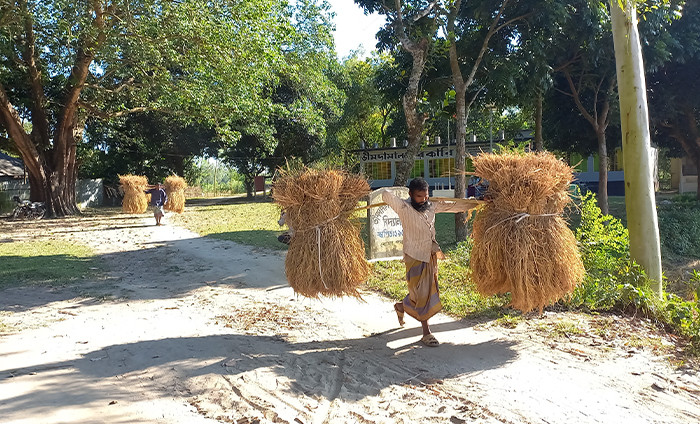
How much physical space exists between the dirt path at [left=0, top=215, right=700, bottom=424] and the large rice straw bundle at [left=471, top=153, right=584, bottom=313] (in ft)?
1.91

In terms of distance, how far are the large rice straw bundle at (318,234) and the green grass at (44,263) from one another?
4.55m

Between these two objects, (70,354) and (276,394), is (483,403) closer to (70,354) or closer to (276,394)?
(276,394)

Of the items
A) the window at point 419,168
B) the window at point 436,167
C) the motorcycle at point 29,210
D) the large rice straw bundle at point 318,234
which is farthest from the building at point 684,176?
the motorcycle at point 29,210

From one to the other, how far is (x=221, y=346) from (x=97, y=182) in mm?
29039

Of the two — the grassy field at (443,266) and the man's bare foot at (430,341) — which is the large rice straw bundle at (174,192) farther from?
the man's bare foot at (430,341)

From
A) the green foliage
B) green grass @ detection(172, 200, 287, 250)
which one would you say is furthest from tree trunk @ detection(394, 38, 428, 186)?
the green foliage

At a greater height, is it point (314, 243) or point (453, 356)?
point (314, 243)

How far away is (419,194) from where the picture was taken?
4395 mm

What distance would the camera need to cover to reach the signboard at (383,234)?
7824 mm

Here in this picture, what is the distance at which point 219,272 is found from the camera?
8070 mm

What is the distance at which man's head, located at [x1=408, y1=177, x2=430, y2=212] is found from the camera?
438 centimetres

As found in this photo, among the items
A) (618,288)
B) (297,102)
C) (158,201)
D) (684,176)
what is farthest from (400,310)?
(684,176)

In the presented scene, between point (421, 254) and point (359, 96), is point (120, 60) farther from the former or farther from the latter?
point (359, 96)

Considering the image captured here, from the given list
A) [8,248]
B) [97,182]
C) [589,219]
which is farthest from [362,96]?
[589,219]
